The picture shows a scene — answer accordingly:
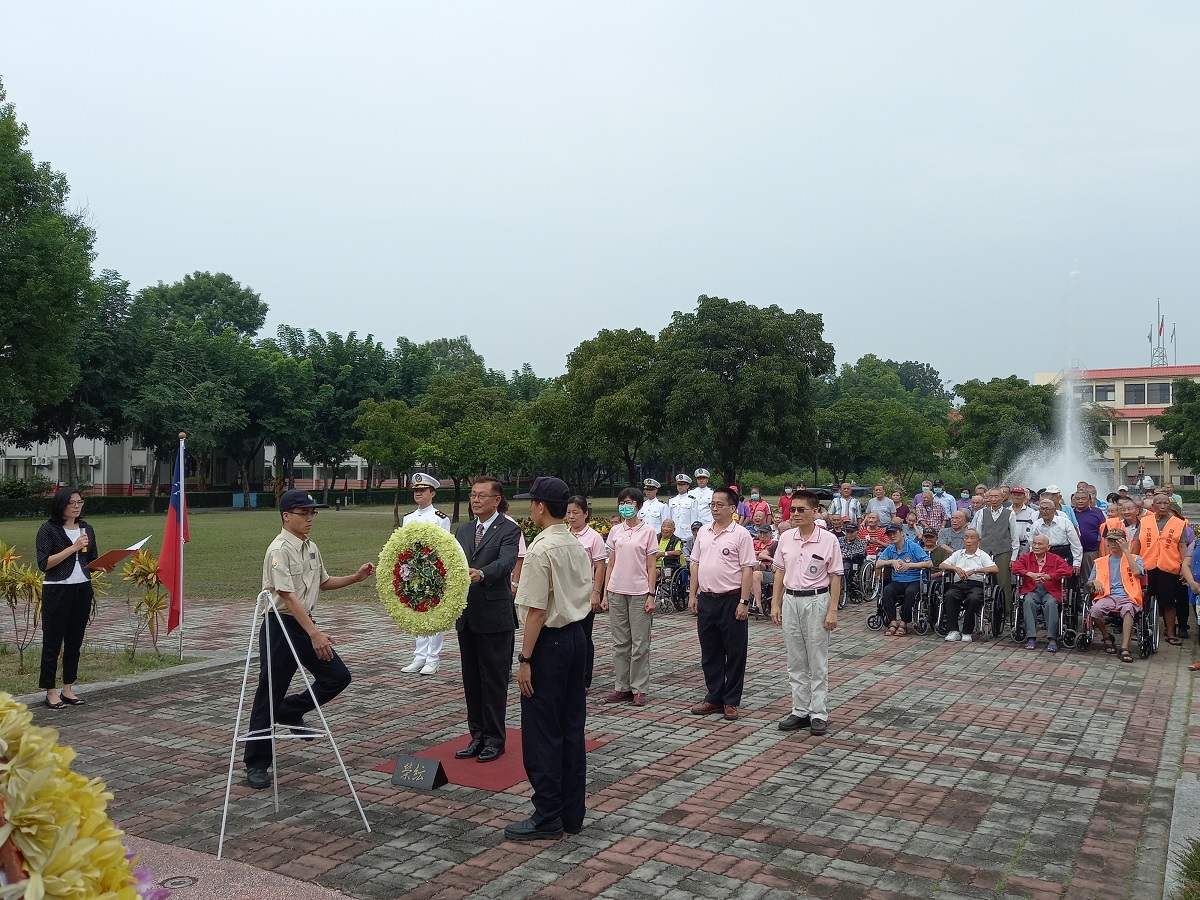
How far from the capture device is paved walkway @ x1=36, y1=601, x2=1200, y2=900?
512 centimetres

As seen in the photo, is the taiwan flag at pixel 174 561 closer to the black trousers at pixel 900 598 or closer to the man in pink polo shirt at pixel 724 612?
the man in pink polo shirt at pixel 724 612

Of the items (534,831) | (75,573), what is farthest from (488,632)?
(75,573)

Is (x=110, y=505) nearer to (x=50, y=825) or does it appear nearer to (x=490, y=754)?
(x=490, y=754)

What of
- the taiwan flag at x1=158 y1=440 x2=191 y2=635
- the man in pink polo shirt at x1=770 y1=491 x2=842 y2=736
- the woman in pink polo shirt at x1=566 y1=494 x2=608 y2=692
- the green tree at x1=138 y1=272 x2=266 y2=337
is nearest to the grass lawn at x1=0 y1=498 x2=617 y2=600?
the woman in pink polo shirt at x1=566 y1=494 x2=608 y2=692

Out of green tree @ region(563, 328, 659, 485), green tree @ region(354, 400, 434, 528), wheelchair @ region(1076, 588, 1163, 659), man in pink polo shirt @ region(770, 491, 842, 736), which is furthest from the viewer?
green tree @ region(354, 400, 434, 528)

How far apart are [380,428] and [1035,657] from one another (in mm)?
37649

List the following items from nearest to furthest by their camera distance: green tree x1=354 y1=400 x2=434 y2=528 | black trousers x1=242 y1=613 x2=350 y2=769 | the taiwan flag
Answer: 1. black trousers x1=242 y1=613 x2=350 y2=769
2. the taiwan flag
3. green tree x1=354 y1=400 x2=434 y2=528

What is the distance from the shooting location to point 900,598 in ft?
45.1

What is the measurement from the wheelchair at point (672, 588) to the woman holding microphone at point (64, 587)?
30.4 ft

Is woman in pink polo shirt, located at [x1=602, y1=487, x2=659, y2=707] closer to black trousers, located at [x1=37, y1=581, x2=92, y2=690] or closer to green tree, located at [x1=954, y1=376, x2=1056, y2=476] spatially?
black trousers, located at [x1=37, y1=581, x2=92, y2=690]

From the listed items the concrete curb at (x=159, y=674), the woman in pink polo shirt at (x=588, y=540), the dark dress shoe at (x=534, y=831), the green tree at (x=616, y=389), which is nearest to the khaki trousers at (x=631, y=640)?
the woman in pink polo shirt at (x=588, y=540)

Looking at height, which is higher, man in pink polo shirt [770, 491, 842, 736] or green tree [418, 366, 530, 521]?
green tree [418, 366, 530, 521]

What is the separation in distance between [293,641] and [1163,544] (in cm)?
1103

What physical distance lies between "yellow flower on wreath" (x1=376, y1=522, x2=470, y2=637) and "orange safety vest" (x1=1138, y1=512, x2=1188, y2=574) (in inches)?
393
